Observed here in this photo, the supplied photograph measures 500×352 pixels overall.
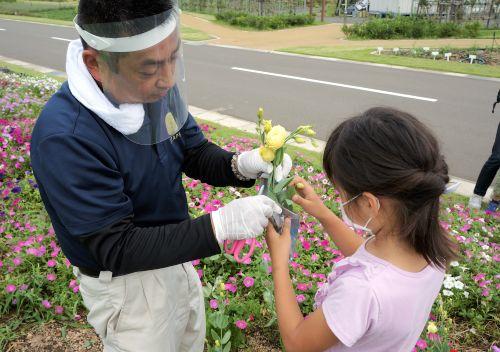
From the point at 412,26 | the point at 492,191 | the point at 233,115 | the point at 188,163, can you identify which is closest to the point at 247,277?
the point at 188,163

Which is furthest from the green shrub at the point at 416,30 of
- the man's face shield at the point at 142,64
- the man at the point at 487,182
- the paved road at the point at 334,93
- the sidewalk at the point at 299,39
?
the man's face shield at the point at 142,64

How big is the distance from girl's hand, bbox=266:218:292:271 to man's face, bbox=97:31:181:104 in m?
0.60

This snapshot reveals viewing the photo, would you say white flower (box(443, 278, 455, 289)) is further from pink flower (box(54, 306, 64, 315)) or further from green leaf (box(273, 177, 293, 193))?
pink flower (box(54, 306, 64, 315))

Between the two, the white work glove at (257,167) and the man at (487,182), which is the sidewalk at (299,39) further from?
the white work glove at (257,167)

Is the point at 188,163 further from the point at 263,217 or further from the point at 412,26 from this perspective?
the point at 412,26

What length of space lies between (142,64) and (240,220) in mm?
565

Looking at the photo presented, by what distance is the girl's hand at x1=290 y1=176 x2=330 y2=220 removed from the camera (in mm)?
1582

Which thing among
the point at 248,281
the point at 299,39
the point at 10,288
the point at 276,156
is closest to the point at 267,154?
the point at 276,156

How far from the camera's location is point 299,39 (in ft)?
50.8

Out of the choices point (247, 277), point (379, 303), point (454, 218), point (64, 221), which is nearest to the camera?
point (379, 303)

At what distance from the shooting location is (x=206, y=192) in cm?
356

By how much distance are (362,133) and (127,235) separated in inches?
29.2

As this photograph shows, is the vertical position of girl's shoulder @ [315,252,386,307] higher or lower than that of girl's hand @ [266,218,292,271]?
higher

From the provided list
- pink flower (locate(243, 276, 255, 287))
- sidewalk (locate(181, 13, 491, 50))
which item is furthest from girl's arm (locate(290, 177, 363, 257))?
sidewalk (locate(181, 13, 491, 50))
